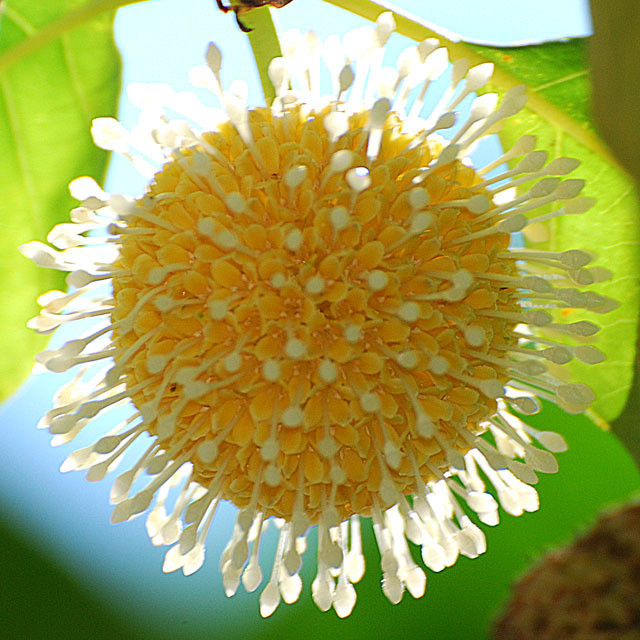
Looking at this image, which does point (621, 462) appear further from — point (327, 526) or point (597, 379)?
point (327, 526)

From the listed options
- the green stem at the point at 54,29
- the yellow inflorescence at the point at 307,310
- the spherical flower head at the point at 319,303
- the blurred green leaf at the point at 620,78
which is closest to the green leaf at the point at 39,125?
the green stem at the point at 54,29

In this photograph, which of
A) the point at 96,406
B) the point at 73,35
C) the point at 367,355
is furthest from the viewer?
the point at 73,35

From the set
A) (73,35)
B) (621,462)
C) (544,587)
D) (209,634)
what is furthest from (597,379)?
(209,634)

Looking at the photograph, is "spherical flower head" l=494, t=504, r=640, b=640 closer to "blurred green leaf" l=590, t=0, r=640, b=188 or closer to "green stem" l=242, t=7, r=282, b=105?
"blurred green leaf" l=590, t=0, r=640, b=188

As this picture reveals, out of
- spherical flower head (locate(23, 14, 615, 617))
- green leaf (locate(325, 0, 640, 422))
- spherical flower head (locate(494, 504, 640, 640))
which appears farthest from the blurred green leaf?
spherical flower head (locate(494, 504, 640, 640))

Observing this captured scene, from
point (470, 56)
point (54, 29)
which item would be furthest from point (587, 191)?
point (54, 29)

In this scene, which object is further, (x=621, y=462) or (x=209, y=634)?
(x=209, y=634)

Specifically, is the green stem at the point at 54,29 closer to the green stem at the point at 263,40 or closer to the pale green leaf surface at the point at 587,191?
the green stem at the point at 263,40

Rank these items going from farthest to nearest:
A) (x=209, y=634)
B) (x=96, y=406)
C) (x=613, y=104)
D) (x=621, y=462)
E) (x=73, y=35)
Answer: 1. (x=209, y=634)
2. (x=621, y=462)
3. (x=73, y=35)
4. (x=96, y=406)
5. (x=613, y=104)

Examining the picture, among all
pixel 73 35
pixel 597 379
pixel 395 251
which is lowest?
pixel 597 379
